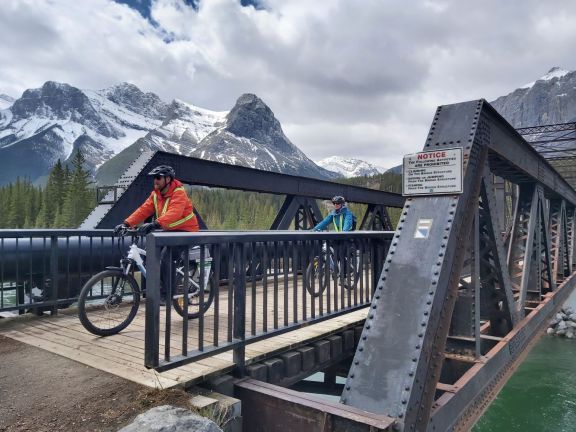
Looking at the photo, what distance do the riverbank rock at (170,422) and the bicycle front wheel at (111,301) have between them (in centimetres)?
283

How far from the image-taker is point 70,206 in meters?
77.1

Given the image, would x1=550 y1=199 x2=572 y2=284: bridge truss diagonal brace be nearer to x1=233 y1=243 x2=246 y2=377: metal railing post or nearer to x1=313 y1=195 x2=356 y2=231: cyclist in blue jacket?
x1=313 y1=195 x2=356 y2=231: cyclist in blue jacket

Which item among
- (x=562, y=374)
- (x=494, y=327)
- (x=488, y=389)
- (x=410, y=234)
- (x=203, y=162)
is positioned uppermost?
(x=203, y=162)

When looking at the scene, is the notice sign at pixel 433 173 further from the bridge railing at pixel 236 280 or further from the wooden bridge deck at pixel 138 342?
the wooden bridge deck at pixel 138 342

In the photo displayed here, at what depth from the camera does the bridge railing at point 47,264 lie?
6570 millimetres

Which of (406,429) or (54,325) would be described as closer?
(406,429)

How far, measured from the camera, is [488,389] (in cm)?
543

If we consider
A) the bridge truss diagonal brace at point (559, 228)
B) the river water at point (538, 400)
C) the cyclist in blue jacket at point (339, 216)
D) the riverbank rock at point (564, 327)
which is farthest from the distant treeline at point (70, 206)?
the cyclist in blue jacket at point (339, 216)

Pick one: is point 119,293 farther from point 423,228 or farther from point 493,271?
point 493,271

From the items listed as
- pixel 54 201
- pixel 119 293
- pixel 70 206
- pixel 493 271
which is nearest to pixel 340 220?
pixel 493 271

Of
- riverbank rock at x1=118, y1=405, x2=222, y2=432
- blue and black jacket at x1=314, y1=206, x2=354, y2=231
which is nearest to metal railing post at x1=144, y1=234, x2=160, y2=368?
riverbank rock at x1=118, y1=405, x2=222, y2=432

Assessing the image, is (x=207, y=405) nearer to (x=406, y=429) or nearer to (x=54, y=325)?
(x=406, y=429)

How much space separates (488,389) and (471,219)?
224cm

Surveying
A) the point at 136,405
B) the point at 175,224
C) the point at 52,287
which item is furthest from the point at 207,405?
the point at 52,287
